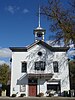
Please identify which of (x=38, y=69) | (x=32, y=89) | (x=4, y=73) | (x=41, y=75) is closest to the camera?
(x=41, y=75)

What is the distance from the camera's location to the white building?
1470 inches

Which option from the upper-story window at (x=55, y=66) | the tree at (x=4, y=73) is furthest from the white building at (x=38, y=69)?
the tree at (x=4, y=73)

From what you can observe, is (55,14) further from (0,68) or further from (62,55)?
(0,68)

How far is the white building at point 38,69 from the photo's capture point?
123 ft

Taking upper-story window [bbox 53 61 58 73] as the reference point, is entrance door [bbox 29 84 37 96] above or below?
below

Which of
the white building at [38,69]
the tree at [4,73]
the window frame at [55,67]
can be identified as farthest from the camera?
the tree at [4,73]

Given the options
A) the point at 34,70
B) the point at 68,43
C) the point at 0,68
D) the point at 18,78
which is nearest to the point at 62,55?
the point at 34,70

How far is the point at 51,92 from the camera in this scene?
1459 inches

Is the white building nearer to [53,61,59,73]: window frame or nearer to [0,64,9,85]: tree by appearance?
[53,61,59,73]: window frame

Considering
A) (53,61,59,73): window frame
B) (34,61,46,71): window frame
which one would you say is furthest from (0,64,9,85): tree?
(53,61,59,73): window frame

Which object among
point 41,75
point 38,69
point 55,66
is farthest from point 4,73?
point 41,75

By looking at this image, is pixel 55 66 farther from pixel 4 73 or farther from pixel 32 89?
pixel 4 73

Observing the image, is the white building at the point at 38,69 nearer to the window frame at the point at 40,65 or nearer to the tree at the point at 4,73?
the window frame at the point at 40,65

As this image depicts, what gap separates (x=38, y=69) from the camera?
125ft
